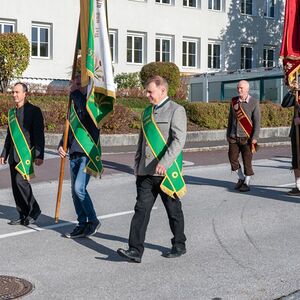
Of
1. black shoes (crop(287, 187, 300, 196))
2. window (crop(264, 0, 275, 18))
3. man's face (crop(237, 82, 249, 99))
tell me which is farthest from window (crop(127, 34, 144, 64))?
black shoes (crop(287, 187, 300, 196))

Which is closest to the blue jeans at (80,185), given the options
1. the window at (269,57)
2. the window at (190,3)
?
the window at (190,3)

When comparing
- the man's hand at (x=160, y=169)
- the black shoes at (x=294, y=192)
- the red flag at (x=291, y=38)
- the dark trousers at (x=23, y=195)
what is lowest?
the black shoes at (x=294, y=192)

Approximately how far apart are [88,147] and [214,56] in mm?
33199

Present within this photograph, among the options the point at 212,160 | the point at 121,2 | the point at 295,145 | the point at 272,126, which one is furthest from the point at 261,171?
the point at 121,2

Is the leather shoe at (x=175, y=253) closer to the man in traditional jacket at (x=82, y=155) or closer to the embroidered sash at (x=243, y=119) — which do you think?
the man in traditional jacket at (x=82, y=155)

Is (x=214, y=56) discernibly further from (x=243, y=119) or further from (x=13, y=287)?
(x=13, y=287)

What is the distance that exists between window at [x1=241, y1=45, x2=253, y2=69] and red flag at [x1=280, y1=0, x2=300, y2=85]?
1207 inches

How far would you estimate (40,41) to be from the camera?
32.6 metres

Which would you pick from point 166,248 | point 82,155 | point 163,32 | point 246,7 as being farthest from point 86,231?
point 246,7

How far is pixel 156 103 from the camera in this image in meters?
6.75

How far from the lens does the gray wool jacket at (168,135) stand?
6.57m

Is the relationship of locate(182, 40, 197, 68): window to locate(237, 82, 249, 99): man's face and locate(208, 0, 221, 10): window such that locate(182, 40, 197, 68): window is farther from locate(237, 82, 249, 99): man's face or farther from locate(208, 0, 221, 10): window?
locate(237, 82, 249, 99): man's face

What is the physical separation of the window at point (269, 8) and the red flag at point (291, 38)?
107 ft

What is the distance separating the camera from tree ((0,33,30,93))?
26.1 m
